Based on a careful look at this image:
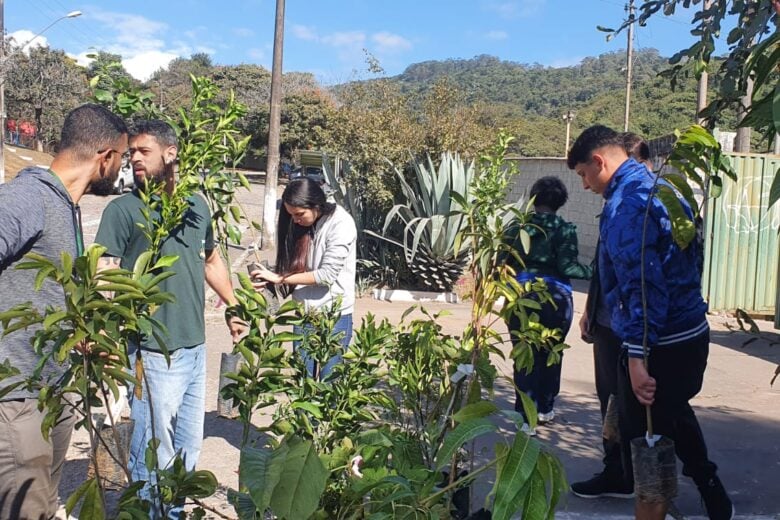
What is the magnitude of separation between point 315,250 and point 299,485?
3.06m

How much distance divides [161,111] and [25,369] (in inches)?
36.2

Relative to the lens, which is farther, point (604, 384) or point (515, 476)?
point (604, 384)

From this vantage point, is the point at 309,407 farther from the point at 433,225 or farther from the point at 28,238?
the point at 433,225

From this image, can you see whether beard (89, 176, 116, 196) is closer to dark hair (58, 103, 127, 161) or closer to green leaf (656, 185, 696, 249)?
dark hair (58, 103, 127, 161)

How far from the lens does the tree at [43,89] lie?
48156mm

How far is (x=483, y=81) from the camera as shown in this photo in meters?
106

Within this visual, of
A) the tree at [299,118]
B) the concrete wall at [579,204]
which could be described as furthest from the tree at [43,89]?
the concrete wall at [579,204]

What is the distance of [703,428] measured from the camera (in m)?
5.65

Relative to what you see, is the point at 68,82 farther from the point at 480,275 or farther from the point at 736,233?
the point at 480,275

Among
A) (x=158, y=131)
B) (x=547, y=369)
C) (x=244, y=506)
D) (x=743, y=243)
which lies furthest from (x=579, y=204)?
(x=244, y=506)

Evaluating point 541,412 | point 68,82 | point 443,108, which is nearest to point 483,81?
point 68,82

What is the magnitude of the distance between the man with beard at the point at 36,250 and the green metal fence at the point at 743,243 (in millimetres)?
8844

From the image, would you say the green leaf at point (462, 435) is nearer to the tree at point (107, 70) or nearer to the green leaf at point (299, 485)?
the green leaf at point (299, 485)

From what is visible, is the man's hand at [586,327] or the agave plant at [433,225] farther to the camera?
the agave plant at [433,225]
